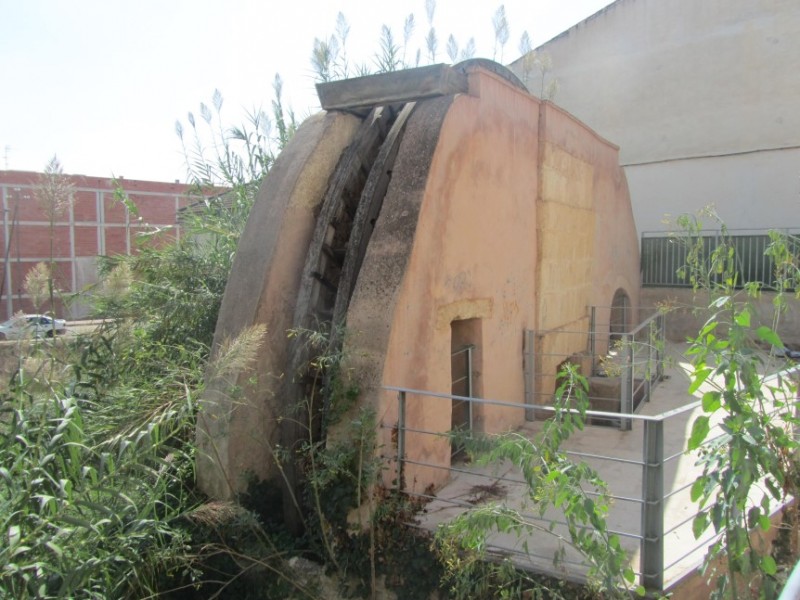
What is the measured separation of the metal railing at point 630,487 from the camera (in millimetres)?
3434

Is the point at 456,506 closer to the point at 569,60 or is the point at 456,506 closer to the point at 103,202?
the point at 569,60

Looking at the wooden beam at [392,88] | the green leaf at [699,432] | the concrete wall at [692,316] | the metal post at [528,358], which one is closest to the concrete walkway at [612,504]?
the green leaf at [699,432]

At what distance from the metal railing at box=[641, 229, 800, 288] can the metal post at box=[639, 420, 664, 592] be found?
403 inches

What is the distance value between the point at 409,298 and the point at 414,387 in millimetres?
679

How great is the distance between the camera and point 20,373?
4.32 m

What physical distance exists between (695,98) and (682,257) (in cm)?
407

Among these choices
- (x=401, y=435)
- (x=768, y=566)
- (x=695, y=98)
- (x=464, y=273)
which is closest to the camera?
(x=768, y=566)

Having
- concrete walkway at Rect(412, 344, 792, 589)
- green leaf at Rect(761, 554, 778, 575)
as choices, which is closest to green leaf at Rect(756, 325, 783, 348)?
concrete walkway at Rect(412, 344, 792, 589)

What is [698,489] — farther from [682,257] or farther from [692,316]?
[682,257]

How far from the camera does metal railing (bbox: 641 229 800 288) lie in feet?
42.2

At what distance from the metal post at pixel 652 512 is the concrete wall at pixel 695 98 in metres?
12.5

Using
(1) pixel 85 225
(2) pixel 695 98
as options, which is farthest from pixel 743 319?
(1) pixel 85 225

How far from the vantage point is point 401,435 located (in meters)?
4.37

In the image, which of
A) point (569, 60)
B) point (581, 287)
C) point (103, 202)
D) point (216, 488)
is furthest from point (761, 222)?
point (103, 202)
